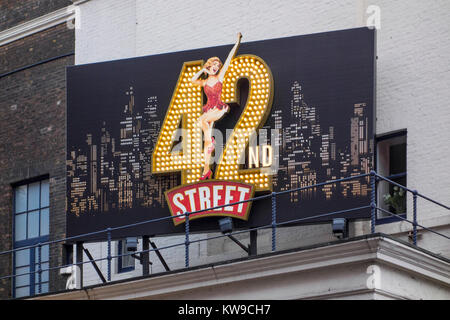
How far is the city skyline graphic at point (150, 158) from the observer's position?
66.5ft

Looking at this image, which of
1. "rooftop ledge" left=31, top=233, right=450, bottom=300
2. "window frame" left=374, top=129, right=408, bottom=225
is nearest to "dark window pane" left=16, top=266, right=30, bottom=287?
"rooftop ledge" left=31, top=233, right=450, bottom=300

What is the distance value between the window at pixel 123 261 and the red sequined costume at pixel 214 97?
364 centimetres

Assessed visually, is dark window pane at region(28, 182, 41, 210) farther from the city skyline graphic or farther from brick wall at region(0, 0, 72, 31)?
brick wall at region(0, 0, 72, 31)

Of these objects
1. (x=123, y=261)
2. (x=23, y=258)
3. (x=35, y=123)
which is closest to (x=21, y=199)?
(x=23, y=258)

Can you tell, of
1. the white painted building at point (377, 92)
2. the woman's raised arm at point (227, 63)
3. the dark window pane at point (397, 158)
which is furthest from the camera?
the woman's raised arm at point (227, 63)

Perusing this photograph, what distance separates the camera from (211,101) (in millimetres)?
21656

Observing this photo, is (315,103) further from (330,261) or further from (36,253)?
(36,253)

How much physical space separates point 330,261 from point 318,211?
2995 millimetres

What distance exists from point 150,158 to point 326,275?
5.70m

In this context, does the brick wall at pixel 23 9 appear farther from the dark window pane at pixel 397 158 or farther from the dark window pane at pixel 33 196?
the dark window pane at pixel 397 158

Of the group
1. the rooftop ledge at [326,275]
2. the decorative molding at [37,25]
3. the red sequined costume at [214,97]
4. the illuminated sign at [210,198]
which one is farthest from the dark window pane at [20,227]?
the rooftop ledge at [326,275]

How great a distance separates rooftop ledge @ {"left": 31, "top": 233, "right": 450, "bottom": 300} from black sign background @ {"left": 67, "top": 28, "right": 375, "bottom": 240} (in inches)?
92.1

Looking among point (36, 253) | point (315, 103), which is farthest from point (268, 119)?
point (36, 253)

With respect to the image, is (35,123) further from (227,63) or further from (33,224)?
(227,63)
